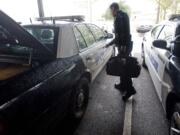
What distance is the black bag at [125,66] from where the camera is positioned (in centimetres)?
379

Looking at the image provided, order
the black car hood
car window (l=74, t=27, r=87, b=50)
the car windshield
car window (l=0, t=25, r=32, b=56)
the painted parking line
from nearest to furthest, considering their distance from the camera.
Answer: the black car hood, car window (l=0, t=25, r=32, b=56), the car windshield, the painted parking line, car window (l=74, t=27, r=87, b=50)

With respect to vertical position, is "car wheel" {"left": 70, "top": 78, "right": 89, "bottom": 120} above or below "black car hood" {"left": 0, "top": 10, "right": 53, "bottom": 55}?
below

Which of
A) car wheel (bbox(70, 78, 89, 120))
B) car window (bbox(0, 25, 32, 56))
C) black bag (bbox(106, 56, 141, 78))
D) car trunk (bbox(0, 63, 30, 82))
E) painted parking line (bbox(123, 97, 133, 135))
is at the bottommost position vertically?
painted parking line (bbox(123, 97, 133, 135))

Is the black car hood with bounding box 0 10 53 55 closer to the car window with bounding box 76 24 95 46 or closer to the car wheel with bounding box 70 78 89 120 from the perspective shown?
the car wheel with bounding box 70 78 89 120

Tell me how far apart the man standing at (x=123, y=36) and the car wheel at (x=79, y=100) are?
2.98 ft

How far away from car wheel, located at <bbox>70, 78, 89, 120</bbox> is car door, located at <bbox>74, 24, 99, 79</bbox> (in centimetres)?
37

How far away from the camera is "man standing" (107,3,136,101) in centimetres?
366

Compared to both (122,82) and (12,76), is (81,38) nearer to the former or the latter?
(122,82)

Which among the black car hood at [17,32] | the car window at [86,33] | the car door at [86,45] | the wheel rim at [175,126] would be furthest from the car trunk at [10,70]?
the wheel rim at [175,126]

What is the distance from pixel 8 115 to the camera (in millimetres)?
1712

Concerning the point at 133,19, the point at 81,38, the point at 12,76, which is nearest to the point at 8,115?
the point at 12,76

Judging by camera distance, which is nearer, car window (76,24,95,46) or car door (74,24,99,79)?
car door (74,24,99,79)

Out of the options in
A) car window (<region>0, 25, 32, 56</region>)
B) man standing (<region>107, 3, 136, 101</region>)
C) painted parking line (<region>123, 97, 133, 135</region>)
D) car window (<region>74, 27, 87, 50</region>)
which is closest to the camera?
car window (<region>0, 25, 32, 56</region>)

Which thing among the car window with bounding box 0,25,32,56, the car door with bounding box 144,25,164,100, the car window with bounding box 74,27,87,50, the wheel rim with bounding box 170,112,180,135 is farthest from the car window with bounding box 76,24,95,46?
the wheel rim with bounding box 170,112,180,135
